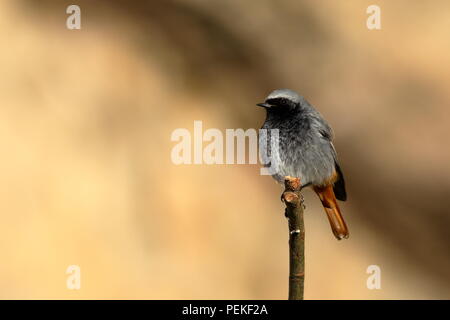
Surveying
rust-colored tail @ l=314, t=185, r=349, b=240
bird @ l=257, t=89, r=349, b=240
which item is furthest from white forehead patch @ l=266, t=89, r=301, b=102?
rust-colored tail @ l=314, t=185, r=349, b=240

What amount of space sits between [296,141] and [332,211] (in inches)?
35.2

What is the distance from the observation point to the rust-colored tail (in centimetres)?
593

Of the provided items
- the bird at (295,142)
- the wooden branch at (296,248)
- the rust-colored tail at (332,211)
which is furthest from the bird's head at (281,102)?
the wooden branch at (296,248)

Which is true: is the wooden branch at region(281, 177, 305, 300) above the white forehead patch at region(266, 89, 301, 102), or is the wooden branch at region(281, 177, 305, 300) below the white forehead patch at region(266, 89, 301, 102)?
below

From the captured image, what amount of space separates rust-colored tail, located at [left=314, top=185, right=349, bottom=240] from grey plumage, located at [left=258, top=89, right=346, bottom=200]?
0.99 feet

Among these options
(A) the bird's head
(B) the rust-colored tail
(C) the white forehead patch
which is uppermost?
(C) the white forehead patch

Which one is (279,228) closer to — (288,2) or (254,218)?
(254,218)

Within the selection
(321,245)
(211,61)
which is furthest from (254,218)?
(211,61)

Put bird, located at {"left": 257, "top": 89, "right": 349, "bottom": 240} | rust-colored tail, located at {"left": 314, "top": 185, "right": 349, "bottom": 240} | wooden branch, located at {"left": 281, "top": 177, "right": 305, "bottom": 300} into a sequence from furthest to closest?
1. rust-colored tail, located at {"left": 314, "top": 185, "right": 349, "bottom": 240}
2. bird, located at {"left": 257, "top": 89, "right": 349, "bottom": 240}
3. wooden branch, located at {"left": 281, "top": 177, "right": 305, "bottom": 300}

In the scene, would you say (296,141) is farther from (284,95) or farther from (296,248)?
(296,248)

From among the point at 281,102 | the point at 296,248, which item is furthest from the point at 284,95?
the point at 296,248

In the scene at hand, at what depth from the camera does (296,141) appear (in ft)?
17.8

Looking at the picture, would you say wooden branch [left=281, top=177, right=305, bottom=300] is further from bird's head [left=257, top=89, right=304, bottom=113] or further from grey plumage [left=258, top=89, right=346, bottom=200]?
bird's head [left=257, top=89, right=304, bottom=113]

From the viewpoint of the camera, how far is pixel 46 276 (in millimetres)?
7840
